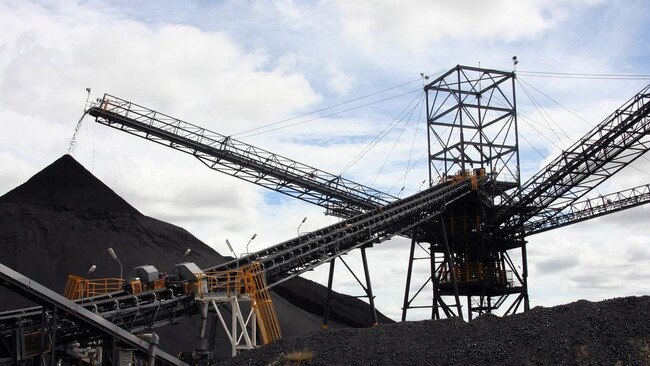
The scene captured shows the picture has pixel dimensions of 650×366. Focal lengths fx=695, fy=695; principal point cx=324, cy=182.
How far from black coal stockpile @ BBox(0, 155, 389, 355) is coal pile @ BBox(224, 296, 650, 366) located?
12638mm

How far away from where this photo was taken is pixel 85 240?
31.4 metres

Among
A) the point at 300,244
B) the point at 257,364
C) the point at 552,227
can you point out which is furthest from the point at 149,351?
the point at 552,227

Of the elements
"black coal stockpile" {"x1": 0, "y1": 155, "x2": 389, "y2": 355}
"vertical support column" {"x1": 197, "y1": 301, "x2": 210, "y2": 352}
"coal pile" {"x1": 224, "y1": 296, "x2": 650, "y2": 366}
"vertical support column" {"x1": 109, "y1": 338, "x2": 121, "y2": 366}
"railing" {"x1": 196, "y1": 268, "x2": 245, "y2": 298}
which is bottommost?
"coal pile" {"x1": 224, "y1": 296, "x2": 650, "y2": 366}

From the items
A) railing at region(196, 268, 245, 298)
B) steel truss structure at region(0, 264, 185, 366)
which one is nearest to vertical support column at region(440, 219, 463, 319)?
railing at region(196, 268, 245, 298)

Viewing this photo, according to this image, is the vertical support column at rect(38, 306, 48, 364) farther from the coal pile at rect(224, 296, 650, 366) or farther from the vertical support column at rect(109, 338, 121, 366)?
the coal pile at rect(224, 296, 650, 366)

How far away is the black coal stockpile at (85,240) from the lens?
2850cm

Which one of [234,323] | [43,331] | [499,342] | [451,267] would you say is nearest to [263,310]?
[234,323]

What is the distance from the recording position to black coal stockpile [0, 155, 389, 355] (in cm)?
2850

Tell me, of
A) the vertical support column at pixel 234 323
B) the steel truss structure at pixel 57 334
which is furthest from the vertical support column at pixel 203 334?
the steel truss structure at pixel 57 334

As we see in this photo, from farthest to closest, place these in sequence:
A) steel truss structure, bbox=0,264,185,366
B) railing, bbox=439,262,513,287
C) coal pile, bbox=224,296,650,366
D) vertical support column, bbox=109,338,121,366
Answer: railing, bbox=439,262,513,287, vertical support column, bbox=109,338,121,366, steel truss structure, bbox=0,264,185,366, coal pile, bbox=224,296,650,366

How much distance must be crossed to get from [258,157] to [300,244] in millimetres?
8882

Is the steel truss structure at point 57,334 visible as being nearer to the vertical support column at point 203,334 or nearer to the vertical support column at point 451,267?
the vertical support column at point 203,334

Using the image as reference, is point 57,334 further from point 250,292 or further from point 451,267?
point 451,267

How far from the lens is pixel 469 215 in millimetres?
35188
